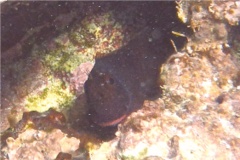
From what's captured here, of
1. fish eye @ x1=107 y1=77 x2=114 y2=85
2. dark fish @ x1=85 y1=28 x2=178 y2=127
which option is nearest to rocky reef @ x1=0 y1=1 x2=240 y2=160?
dark fish @ x1=85 y1=28 x2=178 y2=127

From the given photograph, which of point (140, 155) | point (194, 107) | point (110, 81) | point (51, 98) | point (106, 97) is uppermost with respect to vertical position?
point (194, 107)

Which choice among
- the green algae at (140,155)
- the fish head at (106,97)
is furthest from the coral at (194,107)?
the fish head at (106,97)

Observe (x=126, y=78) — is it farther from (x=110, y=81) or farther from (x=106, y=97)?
(x=106, y=97)

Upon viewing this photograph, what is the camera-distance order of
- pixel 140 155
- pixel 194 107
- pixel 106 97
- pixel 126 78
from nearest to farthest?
pixel 140 155, pixel 194 107, pixel 106 97, pixel 126 78

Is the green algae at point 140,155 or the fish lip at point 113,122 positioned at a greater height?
the green algae at point 140,155

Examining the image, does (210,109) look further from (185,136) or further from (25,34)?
(25,34)

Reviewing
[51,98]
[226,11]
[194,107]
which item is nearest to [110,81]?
[51,98]

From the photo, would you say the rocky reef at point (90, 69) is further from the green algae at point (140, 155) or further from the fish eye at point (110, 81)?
the fish eye at point (110, 81)

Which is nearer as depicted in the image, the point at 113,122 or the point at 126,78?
the point at 113,122
